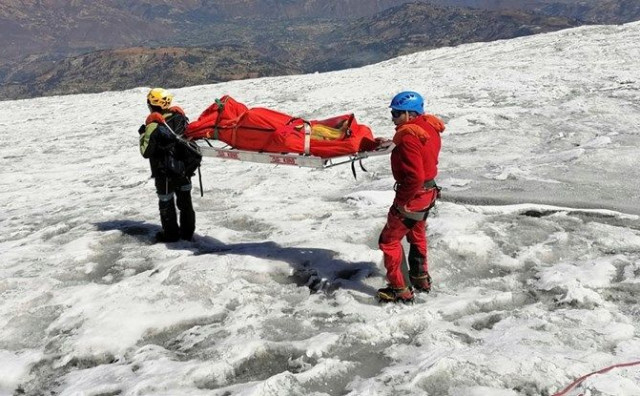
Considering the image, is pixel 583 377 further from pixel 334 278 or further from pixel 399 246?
pixel 334 278

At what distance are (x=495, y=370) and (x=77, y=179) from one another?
38.6ft

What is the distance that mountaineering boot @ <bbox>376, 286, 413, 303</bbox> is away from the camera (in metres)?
5.55

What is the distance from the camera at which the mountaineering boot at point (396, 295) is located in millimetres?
5547

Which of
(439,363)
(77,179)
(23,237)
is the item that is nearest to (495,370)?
(439,363)

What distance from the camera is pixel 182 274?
644 centimetres

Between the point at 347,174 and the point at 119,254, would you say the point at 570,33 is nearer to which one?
the point at 347,174

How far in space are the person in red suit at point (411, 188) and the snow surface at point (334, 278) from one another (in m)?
0.28

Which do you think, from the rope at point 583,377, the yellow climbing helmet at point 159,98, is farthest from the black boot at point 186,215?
the rope at point 583,377

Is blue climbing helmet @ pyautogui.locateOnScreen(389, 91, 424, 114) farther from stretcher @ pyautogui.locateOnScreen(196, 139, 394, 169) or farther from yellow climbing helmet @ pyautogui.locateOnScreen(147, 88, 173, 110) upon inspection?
yellow climbing helmet @ pyautogui.locateOnScreen(147, 88, 173, 110)

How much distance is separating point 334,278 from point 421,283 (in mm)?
1106

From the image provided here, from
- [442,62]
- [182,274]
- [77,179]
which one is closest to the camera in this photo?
[182,274]

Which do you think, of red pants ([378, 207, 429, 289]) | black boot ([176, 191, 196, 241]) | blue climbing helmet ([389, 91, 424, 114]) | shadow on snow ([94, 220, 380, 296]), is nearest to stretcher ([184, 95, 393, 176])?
blue climbing helmet ([389, 91, 424, 114])

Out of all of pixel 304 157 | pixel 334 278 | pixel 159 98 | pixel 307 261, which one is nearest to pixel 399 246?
pixel 334 278

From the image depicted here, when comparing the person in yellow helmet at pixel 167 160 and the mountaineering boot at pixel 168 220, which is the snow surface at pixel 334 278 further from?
the person in yellow helmet at pixel 167 160
